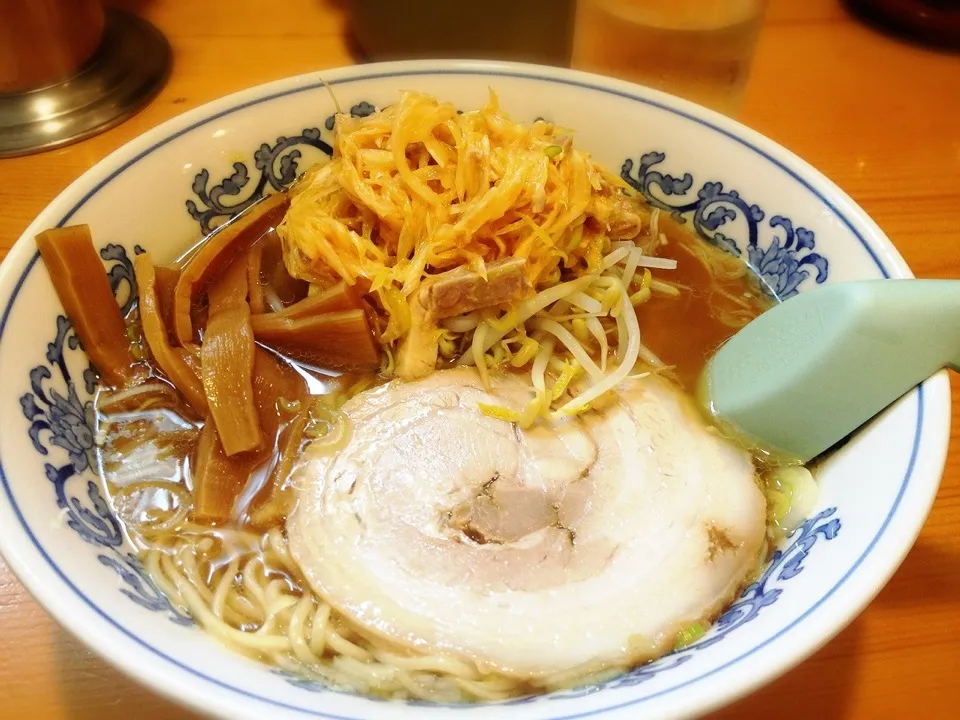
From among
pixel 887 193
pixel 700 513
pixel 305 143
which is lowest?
pixel 700 513

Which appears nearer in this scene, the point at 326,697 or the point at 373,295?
the point at 326,697

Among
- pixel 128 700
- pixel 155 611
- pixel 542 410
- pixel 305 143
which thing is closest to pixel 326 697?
pixel 155 611

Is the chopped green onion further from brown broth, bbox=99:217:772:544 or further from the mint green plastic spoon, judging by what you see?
brown broth, bbox=99:217:772:544

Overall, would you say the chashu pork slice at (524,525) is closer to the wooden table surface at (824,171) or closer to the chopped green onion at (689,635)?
the chopped green onion at (689,635)

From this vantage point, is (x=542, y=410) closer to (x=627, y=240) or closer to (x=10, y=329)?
(x=627, y=240)

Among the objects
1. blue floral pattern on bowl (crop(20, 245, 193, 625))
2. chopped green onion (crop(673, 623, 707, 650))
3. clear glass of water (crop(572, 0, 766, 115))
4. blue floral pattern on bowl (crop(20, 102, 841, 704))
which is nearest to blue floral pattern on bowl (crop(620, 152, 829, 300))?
blue floral pattern on bowl (crop(20, 102, 841, 704))

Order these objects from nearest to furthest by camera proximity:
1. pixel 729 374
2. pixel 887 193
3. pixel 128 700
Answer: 1. pixel 128 700
2. pixel 729 374
3. pixel 887 193

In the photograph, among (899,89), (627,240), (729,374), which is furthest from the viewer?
(899,89)
